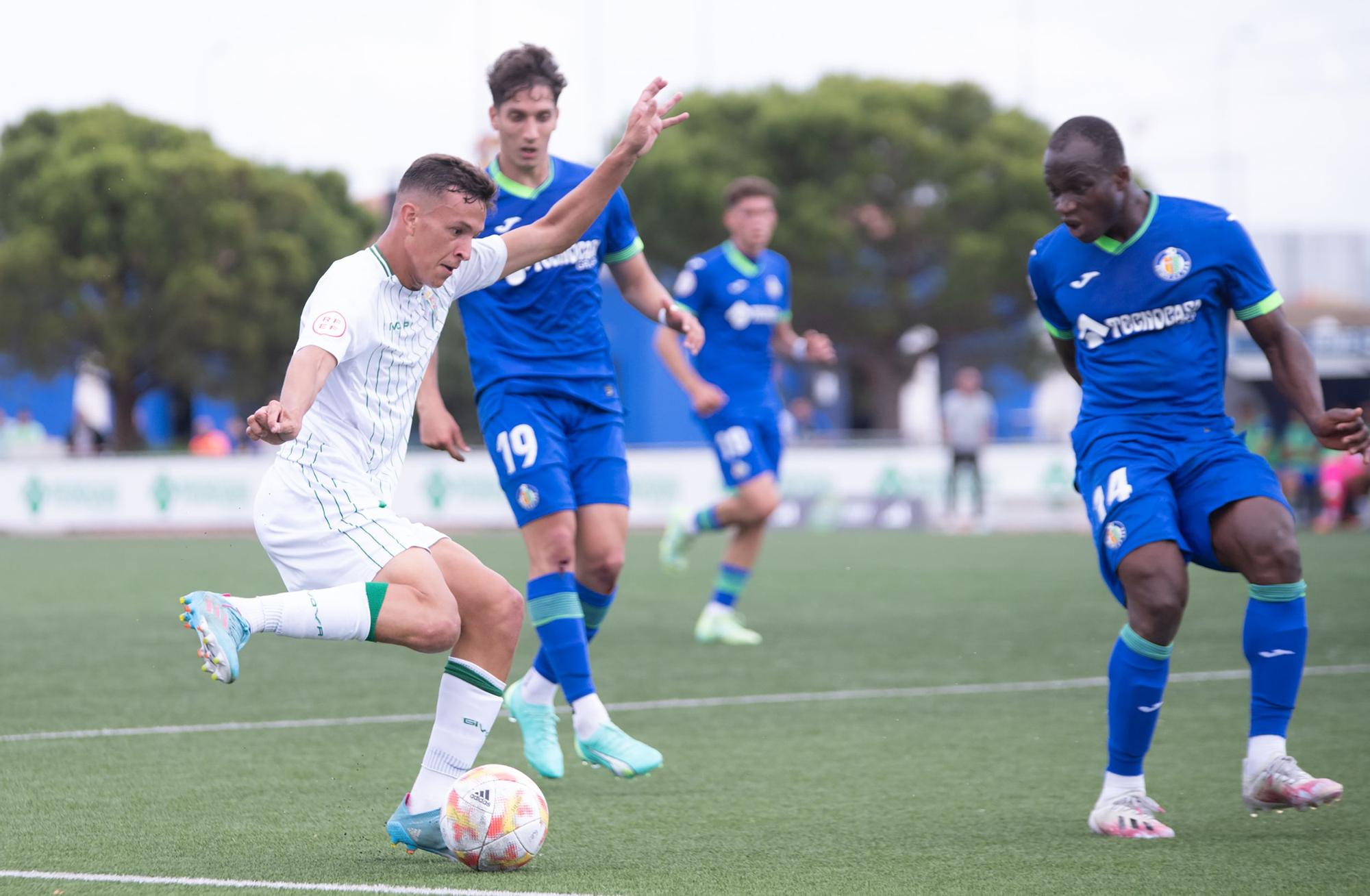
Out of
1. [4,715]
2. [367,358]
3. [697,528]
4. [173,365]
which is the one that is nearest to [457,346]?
[173,365]

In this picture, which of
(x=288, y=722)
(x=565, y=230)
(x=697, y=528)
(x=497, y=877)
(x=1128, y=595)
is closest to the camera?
(x=497, y=877)

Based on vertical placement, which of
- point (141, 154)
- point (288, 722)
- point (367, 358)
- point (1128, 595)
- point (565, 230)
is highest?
point (141, 154)

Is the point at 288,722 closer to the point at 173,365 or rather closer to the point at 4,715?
the point at 4,715

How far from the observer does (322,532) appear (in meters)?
4.50

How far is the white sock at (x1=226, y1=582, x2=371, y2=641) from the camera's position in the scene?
13.9ft

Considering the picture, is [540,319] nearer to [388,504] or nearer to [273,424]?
[388,504]

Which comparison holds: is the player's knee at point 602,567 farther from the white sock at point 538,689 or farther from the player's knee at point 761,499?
the player's knee at point 761,499

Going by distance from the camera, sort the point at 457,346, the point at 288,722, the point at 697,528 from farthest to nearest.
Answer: the point at 457,346 < the point at 697,528 < the point at 288,722

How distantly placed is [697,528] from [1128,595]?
22.1 feet

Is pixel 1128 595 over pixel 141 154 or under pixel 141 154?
under

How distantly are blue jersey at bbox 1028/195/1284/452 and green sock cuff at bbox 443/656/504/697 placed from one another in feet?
6.34

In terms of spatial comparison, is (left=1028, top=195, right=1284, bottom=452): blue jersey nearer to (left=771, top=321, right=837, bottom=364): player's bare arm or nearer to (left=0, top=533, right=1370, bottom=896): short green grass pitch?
(left=0, top=533, right=1370, bottom=896): short green grass pitch

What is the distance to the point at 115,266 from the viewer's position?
39.1 metres

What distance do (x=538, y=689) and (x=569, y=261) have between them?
160 centimetres
